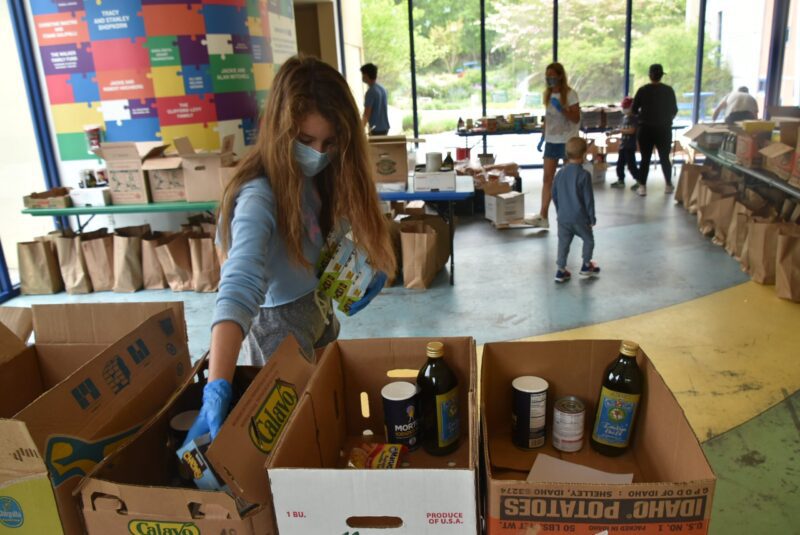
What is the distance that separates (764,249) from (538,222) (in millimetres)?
2460

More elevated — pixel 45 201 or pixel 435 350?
pixel 435 350

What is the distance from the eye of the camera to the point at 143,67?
512 centimetres

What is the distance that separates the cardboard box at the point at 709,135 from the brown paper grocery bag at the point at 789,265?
2.43m

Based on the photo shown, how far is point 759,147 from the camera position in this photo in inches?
198

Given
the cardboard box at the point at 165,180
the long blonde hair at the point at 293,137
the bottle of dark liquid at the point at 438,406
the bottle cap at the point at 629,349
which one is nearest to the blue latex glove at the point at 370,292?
the long blonde hair at the point at 293,137

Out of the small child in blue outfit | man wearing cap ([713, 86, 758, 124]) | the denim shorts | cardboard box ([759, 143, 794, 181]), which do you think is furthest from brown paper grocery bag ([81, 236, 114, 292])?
man wearing cap ([713, 86, 758, 124])

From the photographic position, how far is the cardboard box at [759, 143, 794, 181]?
4422 mm

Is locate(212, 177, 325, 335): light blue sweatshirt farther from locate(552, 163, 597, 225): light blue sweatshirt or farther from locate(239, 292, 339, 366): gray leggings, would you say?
locate(552, 163, 597, 225): light blue sweatshirt

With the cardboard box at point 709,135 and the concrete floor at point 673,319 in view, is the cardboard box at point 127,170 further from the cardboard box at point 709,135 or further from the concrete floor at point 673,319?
the cardboard box at point 709,135

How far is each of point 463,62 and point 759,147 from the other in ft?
18.8

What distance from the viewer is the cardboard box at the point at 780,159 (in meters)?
4.42

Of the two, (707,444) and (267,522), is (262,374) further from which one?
(707,444)

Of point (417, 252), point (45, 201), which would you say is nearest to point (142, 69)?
point (45, 201)

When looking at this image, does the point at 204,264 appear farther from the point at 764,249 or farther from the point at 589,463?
the point at 764,249
